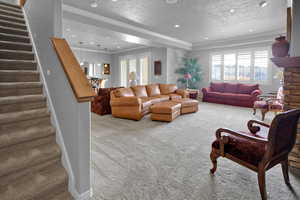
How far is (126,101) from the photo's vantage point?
4.71 m

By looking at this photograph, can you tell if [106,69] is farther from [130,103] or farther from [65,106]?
[65,106]

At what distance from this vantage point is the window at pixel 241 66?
23.4 ft

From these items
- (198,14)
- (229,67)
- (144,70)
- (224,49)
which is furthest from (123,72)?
(198,14)

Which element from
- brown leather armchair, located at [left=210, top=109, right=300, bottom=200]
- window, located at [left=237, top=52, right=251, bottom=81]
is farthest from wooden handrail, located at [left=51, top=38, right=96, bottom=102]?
window, located at [left=237, top=52, right=251, bottom=81]

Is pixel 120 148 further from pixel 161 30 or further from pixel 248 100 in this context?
pixel 248 100

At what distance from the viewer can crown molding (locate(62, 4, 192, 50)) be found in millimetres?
4318

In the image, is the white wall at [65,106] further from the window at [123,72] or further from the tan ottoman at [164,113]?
the window at [123,72]

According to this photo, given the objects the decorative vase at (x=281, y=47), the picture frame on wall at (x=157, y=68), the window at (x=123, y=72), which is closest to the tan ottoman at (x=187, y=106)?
the decorative vase at (x=281, y=47)

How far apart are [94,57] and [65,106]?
996 cm

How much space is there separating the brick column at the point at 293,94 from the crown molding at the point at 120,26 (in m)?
4.46

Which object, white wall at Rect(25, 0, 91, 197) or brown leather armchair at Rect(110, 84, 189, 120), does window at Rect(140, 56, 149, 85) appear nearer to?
brown leather armchair at Rect(110, 84, 189, 120)

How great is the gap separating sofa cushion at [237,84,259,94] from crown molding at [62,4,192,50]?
334 centimetres

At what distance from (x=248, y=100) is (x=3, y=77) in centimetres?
710

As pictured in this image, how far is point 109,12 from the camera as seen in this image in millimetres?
4531
